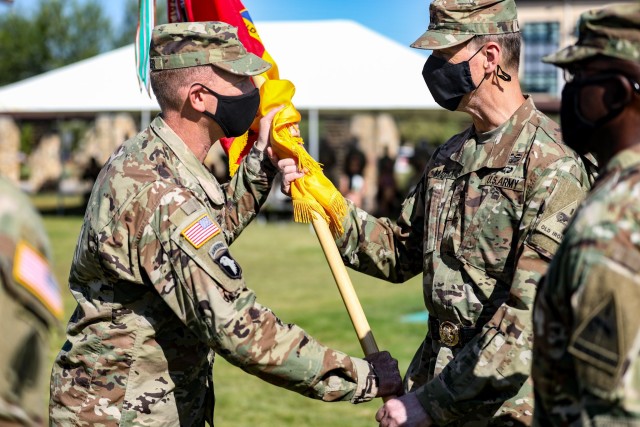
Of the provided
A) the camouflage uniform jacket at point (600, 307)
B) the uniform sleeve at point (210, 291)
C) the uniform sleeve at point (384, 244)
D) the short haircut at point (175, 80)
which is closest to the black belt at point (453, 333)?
the uniform sleeve at point (384, 244)

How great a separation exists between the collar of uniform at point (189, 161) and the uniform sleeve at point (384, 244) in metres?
0.81

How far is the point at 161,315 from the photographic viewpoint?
354 cm

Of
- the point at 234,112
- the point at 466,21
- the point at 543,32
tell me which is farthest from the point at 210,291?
the point at 543,32

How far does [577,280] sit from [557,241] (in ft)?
3.40

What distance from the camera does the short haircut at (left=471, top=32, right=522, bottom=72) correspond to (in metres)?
3.86

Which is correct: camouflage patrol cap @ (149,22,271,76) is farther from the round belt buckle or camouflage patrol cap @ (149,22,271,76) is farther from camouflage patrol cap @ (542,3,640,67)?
camouflage patrol cap @ (542,3,640,67)

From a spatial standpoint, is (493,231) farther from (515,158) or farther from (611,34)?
(611,34)

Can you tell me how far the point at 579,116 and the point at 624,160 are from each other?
0.21 metres

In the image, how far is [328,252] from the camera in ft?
14.0

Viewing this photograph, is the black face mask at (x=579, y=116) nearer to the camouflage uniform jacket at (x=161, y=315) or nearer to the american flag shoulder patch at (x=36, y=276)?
the camouflage uniform jacket at (x=161, y=315)

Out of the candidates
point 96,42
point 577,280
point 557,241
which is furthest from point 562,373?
point 96,42

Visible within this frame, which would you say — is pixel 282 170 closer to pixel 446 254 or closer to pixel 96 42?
pixel 446 254

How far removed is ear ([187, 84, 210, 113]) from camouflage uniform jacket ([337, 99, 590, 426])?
3.47 feet

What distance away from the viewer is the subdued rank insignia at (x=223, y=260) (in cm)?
332
